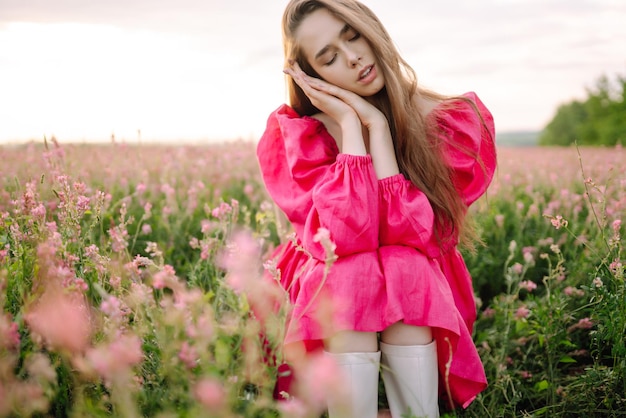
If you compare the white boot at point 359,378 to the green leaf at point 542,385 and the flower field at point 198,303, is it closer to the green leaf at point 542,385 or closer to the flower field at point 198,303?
the flower field at point 198,303

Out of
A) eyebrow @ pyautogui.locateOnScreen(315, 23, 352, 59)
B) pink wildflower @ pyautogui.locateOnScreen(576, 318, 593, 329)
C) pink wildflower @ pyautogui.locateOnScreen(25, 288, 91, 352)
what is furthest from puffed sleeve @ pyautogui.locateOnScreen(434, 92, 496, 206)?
pink wildflower @ pyautogui.locateOnScreen(25, 288, 91, 352)

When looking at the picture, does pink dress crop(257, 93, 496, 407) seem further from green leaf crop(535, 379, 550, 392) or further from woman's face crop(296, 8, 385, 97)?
green leaf crop(535, 379, 550, 392)

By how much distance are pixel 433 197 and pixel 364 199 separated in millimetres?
333

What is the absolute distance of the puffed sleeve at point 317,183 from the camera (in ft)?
6.46

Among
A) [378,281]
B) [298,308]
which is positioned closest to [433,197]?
[378,281]

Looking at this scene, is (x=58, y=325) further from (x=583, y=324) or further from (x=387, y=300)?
(x=583, y=324)

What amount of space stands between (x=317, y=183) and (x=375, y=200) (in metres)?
0.26

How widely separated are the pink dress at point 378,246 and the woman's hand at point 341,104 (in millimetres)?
146

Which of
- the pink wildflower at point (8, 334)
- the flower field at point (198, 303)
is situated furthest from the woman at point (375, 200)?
the pink wildflower at point (8, 334)

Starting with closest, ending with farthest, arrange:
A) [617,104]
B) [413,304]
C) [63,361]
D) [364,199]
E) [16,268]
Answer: [63,361], [16,268], [413,304], [364,199], [617,104]

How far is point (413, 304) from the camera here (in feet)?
6.15

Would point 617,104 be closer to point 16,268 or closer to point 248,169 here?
point 248,169

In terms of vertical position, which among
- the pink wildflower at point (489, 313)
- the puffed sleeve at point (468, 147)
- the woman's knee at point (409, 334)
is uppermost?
the puffed sleeve at point (468, 147)

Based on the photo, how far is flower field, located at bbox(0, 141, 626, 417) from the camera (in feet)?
3.81
